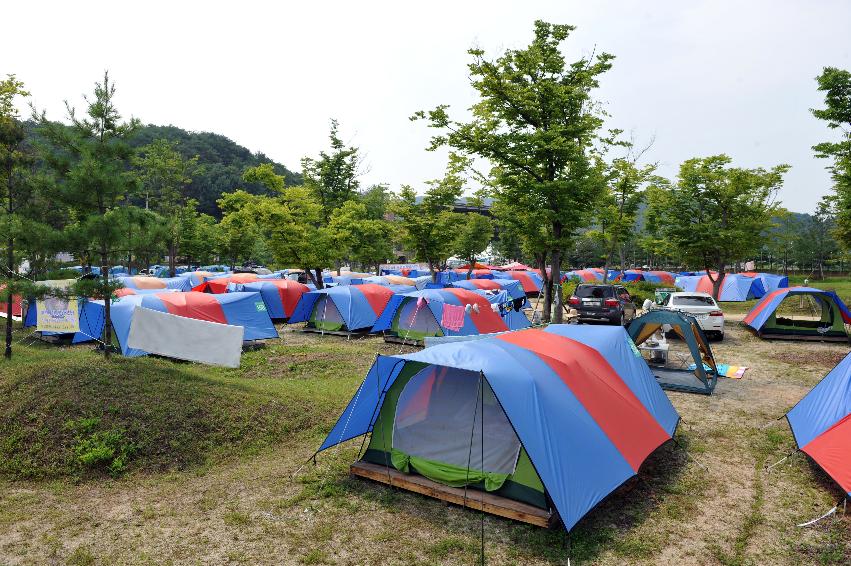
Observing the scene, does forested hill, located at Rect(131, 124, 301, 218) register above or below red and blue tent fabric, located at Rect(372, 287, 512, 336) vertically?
above

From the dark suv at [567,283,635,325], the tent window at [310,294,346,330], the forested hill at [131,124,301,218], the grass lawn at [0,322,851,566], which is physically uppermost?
the forested hill at [131,124,301,218]

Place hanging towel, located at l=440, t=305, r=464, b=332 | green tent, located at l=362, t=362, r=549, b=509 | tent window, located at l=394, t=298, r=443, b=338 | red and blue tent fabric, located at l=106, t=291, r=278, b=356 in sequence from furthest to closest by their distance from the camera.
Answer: tent window, located at l=394, t=298, r=443, b=338
hanging towel, located at l=440, t=305, r=464, b=332
red and blue tent fabric, located at l=106, t=291, r=278, b=356
green tent, located at l=362, t=362, r=549, b=509

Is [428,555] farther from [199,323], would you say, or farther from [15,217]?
[15,217]

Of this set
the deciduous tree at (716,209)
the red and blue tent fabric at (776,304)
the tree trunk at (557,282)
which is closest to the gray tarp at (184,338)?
the tree trunk at (557,282)

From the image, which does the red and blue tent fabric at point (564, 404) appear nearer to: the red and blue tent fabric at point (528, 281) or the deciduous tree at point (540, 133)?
the deciduous tree at point (540, 133)

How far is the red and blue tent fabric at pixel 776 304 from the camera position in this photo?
17.1m

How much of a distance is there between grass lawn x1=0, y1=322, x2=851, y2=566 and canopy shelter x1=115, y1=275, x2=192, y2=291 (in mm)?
17016

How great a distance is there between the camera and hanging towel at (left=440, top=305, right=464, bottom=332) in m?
15.6

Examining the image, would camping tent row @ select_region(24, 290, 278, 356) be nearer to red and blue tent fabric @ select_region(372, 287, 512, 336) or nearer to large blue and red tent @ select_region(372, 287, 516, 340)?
red and blue tent fabric @ select_region(372, 287, 512, 336)

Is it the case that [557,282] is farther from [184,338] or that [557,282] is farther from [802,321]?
[184,338]

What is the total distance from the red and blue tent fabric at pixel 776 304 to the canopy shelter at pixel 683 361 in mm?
6191

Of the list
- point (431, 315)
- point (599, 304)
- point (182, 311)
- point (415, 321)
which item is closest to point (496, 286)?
point (599, 304)

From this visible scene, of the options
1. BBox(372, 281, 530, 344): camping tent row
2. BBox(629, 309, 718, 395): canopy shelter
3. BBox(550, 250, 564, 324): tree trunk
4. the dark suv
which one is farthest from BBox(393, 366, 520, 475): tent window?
BBox(550, 250, 564, 324): tree trunk

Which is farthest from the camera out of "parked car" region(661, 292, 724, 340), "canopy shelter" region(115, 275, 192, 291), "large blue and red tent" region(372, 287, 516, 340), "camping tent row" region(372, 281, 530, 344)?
"canopy shelter" region(115, 275, 192, 291)
